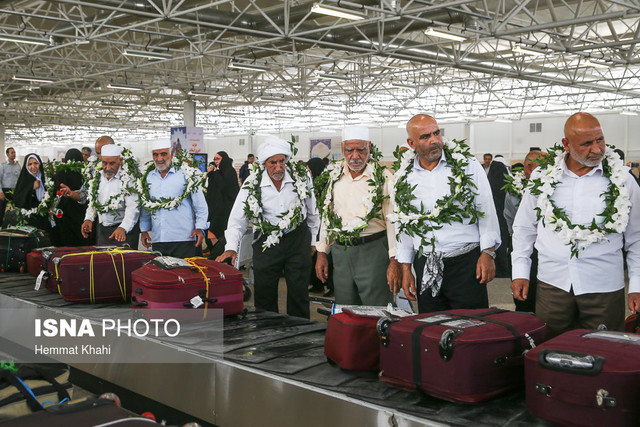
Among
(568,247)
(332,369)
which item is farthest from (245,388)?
(568,247)

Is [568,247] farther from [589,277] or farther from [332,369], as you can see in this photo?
[332,369]

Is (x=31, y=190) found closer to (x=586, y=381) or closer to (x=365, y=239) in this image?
(x=365, y=239)

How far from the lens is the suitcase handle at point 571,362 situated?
2.31 meters

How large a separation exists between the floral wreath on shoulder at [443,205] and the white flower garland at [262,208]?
1137 mm

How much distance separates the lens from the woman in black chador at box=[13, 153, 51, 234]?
26.0 ft

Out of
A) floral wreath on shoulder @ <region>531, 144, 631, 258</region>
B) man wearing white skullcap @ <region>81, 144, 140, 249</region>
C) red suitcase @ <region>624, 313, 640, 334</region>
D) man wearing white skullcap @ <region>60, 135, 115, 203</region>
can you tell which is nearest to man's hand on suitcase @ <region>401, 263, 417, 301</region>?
floral wreath on shoulder @ <region>531, 144, 631, 258</region>

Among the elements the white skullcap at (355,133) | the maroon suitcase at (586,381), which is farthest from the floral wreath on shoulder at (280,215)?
the maroon suitcase at (586,381)

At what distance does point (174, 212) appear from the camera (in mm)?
5664

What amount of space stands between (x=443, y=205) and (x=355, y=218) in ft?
2.57

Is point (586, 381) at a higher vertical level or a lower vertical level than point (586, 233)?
lower

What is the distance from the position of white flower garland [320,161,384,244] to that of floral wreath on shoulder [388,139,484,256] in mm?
333

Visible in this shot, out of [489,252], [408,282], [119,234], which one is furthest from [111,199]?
[489,252]

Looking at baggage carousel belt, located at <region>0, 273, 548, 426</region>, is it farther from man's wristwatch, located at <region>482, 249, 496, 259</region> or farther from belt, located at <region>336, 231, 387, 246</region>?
man's wristwatch, located at <region>482, 249, 496, 259</region>

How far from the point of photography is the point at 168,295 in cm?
419
